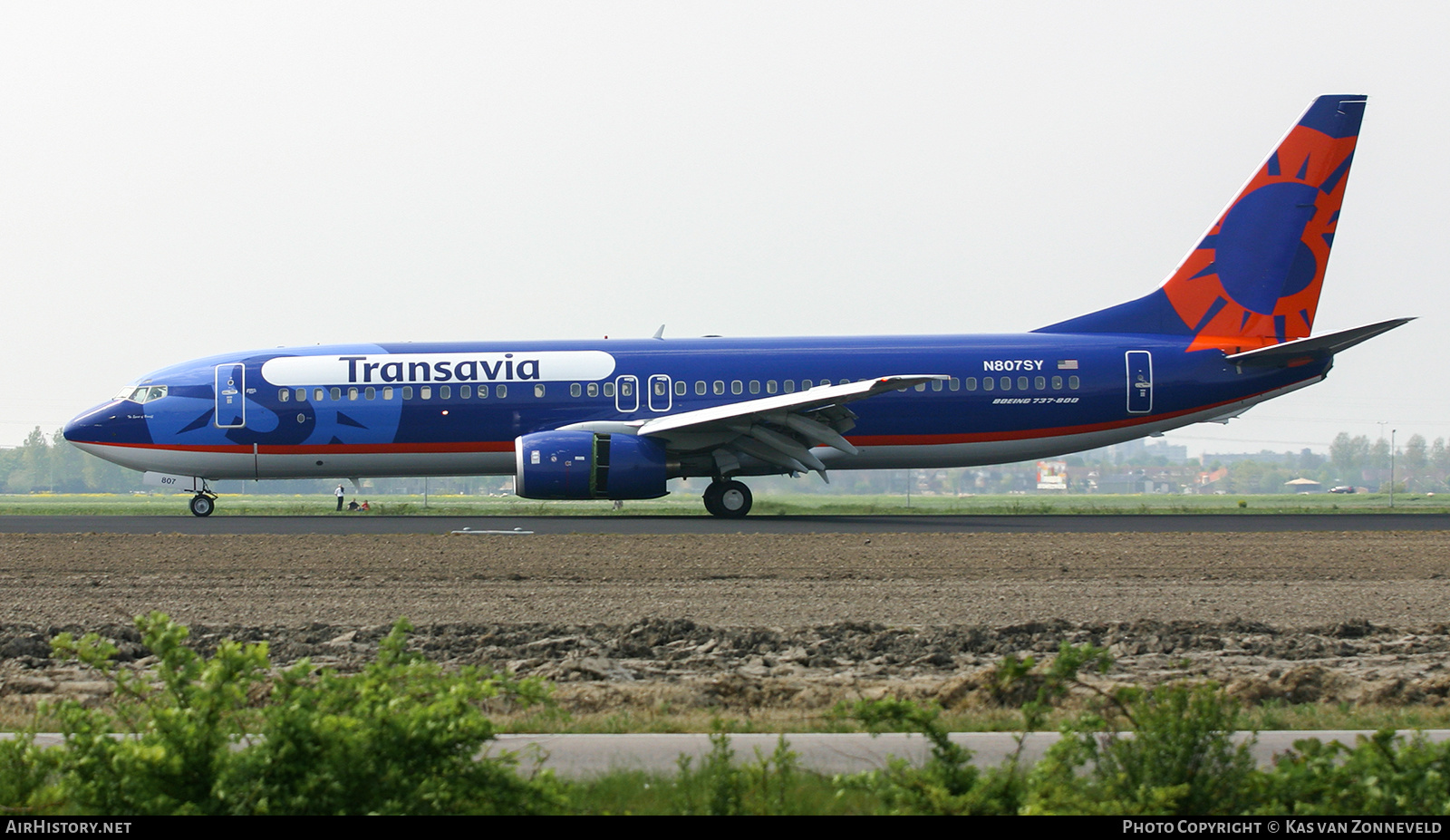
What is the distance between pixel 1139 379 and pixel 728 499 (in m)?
8.80

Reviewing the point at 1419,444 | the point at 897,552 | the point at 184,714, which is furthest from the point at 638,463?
the point at 1419,444

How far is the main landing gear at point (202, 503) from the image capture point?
25.6 meters

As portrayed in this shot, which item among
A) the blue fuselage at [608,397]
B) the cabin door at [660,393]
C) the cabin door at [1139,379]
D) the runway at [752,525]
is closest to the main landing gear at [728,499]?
the runway at [752,525]

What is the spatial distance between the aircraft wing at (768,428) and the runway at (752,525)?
4.36 feet

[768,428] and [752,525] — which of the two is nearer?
[752,525]

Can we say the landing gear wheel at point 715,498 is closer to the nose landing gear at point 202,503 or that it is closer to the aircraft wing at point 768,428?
the aircraft wing at point 768,428

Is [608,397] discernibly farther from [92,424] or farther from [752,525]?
[92,424]

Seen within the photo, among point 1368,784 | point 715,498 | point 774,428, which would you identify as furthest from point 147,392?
point 1368,784

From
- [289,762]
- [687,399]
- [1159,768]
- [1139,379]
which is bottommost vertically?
[1159,768]

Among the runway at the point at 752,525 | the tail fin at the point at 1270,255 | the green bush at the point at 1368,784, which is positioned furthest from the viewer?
the tail fin at the point at 1270,255

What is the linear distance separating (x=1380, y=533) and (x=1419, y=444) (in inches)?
3186

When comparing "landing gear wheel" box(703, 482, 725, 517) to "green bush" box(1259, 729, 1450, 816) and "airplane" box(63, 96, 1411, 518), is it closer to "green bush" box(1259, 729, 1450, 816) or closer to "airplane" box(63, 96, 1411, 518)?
"airplane" box(63, 96, 1411, 518)

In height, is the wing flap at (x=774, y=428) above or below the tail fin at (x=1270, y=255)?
below

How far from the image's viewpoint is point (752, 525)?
22.2 metres
